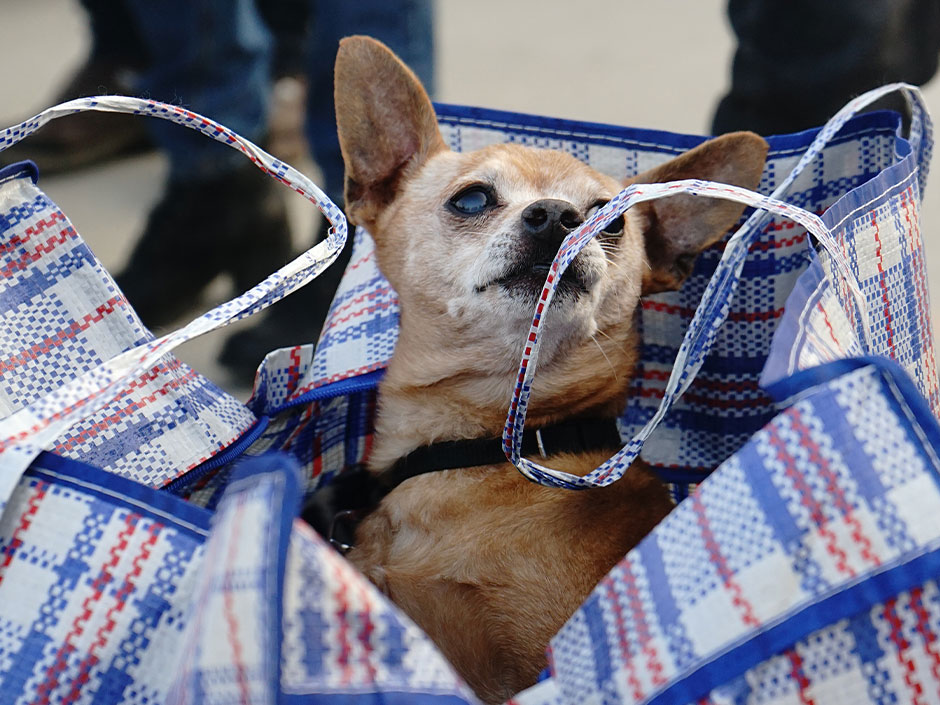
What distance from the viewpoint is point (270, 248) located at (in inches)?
108

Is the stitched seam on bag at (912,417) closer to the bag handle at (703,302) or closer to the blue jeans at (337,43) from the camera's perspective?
the bag handle at (703,302)

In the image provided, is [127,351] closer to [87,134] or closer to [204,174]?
[204,174]

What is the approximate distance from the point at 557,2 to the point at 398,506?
132 inches

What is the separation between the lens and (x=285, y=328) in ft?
7.46

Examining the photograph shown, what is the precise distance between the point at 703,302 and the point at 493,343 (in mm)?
349

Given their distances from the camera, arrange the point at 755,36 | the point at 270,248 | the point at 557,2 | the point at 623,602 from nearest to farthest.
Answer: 1. the point at 623,602
2. the point at 755,36
3. the point at 270,248
4. the point at 557,2

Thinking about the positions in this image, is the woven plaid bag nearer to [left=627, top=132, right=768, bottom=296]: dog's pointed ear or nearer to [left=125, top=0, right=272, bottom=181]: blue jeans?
[left=627, top=132, right=768, bottom=296]: dog's pointed ear

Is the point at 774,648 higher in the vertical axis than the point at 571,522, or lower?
higher

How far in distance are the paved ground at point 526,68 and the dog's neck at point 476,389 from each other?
137 centimetres

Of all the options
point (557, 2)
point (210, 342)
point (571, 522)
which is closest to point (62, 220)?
point (571, 522)

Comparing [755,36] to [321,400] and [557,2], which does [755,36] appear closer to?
[321,400]

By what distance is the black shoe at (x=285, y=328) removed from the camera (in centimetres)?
224

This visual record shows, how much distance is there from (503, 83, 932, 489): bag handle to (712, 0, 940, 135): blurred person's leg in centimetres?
54

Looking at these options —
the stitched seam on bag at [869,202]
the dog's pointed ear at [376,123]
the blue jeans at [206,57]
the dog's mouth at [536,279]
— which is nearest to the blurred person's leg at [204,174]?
the blue jeans at [206,57]
